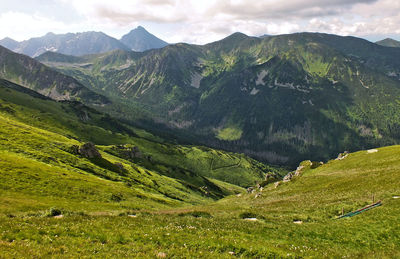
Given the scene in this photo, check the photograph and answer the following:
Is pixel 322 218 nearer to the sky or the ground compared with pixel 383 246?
nearer to the ground

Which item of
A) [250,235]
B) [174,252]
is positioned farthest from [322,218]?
[174,252]

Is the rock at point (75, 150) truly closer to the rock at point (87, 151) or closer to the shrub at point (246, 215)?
the rock at point (87, 151)

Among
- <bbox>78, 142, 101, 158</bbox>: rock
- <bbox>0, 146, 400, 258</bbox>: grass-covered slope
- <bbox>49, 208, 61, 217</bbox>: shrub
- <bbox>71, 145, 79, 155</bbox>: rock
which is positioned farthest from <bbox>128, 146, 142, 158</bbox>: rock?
<bbox>0, 146, 400, 258</bbox>: grass-covered slope

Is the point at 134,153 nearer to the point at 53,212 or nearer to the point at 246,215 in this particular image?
the point at 246,215

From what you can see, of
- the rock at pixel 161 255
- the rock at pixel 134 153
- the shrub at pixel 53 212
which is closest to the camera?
the rock at pixel 161 255

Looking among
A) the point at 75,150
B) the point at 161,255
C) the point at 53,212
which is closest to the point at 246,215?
the point at 161,255

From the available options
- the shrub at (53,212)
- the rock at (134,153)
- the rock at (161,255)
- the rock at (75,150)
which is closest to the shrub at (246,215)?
the rock at (161,255)

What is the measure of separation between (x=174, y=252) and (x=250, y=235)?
884 cm

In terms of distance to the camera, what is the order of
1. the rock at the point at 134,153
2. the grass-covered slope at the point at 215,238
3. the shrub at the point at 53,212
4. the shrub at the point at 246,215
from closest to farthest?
the grass-covered slope at the point at 215,238, the shrub at the point at 53,212, the shrub at the point at 246,215, the rock at the point at 134,153

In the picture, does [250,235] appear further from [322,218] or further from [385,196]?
[385,196]

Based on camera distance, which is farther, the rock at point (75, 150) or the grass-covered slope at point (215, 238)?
the rock at point (75, 150)

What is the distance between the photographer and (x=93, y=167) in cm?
9356

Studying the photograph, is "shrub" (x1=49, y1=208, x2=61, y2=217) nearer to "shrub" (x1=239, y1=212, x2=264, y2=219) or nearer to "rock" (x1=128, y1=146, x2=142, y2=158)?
"shrub" (x1=239, y1=212, x2=264, y2=219)

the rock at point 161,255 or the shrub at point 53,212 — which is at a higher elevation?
the rock at point 161,255
